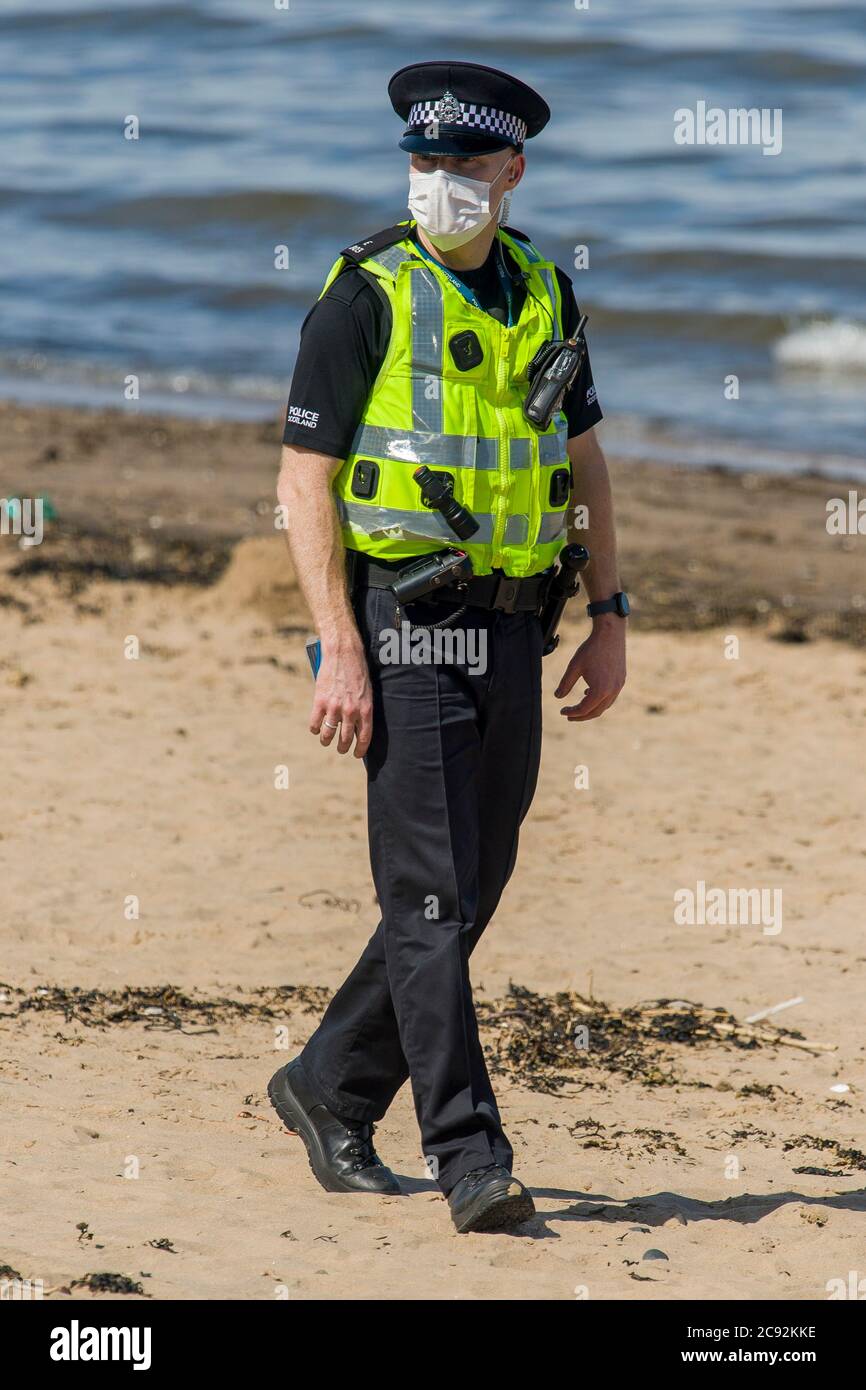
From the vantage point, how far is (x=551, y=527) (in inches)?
149

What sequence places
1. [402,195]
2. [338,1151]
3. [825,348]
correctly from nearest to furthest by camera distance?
[338,1151] → [825,348] → [402,195]

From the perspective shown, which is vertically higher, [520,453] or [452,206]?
[452,206]

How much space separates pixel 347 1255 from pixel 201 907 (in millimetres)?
2293

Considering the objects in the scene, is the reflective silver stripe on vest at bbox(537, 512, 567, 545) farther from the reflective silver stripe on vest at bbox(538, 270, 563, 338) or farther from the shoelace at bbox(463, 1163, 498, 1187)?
the shoelace at bbox(463, 1163, 498, 1187)

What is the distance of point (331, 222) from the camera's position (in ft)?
67.3

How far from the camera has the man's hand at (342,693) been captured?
3631 mm

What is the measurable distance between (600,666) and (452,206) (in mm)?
1084

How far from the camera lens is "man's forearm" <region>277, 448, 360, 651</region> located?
3621 mm

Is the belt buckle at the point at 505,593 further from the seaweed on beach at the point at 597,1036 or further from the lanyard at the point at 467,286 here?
the seaweed on beach at the point at 597,1036

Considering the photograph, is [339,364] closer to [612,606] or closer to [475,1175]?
[612,606]

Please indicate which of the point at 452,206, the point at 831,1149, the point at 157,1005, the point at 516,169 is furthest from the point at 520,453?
the point at 157,1005

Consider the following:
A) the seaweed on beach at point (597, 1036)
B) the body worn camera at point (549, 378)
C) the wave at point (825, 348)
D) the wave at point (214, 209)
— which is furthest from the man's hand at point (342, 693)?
the wave at point (214, 209)

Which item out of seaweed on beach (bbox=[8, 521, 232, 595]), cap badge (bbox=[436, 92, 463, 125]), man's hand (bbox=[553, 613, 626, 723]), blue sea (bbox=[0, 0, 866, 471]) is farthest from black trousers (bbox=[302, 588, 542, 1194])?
blue sea (bbox=[0, 0, 866, 471])

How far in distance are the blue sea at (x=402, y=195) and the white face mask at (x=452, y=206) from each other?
9.62 meters
